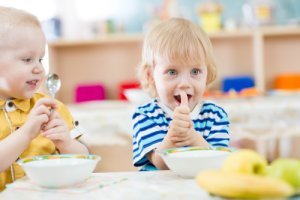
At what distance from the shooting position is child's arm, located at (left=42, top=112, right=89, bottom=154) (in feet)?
3.56

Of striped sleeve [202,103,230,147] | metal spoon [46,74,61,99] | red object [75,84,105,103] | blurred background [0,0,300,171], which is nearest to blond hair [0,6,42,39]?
metal spoon [46,74,61,99]

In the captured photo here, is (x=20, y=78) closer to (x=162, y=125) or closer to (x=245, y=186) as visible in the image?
(x=162, y=125)

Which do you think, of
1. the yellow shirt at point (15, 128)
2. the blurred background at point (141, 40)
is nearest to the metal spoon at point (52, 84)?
the yellow shirt at point (15, 128)

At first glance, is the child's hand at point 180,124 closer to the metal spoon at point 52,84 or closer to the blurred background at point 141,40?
the metal spoon at point 52,84

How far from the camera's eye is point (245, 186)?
68 centimetres

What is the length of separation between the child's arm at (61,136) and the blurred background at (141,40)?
2055 mm

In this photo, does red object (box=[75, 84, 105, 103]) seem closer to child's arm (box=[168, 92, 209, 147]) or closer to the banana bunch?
child's arm (box=[168, 92, 209, 147])

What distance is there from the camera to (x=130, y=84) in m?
3.66

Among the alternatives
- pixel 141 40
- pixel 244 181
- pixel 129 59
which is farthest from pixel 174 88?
pixel 129 59

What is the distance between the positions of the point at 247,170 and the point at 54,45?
312cm

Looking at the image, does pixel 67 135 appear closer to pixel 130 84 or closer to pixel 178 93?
pixel 178 93

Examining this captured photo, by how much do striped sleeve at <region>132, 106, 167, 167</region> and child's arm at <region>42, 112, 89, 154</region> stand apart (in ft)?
0.42

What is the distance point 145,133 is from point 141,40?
245cm

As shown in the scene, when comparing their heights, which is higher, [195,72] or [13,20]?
[13,20]
